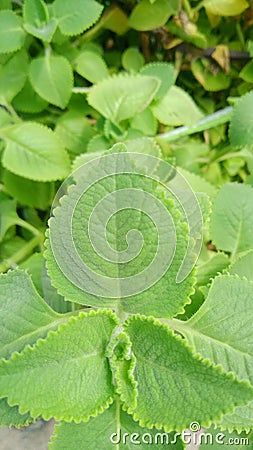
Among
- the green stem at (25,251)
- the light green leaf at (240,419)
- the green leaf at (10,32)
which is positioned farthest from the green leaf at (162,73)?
the light green leaf at (240,419)

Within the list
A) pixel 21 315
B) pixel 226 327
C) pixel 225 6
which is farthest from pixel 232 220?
pixel 225 6

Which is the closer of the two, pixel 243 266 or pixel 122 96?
pixel 243 266

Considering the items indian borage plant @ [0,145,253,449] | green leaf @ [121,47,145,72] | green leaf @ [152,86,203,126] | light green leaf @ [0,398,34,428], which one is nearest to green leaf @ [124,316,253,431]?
indian borage plant @ [0,145,253,449]

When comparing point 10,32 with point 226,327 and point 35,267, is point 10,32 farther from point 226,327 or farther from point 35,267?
point 226,327

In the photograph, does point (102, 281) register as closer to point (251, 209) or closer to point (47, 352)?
point (47, 352)

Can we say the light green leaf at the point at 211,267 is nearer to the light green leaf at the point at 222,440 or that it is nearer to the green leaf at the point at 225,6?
the light green leaf at the point at 222,440

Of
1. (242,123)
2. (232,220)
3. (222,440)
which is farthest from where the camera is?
(242,123)

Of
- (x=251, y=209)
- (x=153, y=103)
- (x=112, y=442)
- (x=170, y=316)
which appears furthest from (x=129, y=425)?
(x=153, y=103)
